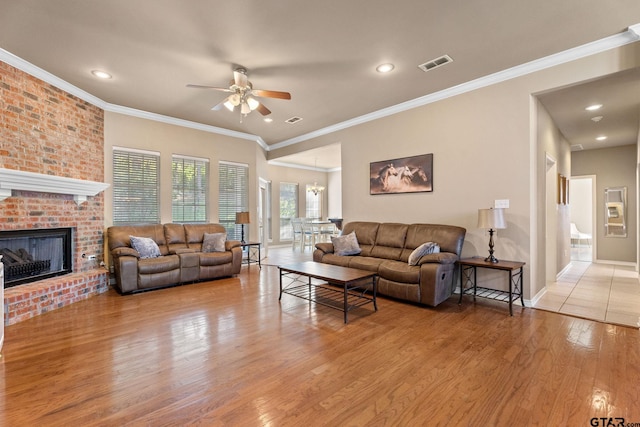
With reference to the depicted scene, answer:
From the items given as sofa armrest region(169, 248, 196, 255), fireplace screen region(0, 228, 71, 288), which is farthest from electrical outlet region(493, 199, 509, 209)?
fireplace screen region(0, 228, 71, 288)

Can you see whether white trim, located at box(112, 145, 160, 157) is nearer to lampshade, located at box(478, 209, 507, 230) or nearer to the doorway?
lampshade, located at box(478, 209, 507, 230)

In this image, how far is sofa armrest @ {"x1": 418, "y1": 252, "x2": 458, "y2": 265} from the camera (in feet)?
12.0

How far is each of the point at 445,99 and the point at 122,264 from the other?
5.30 meters

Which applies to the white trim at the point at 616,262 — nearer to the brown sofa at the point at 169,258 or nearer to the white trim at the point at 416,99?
the white trim at the point at 416,99

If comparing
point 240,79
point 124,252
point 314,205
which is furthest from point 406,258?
point 314,205

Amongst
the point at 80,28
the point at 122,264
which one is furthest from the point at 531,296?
the point at 80,28

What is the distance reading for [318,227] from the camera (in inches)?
366

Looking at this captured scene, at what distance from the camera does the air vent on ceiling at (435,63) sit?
349 cm

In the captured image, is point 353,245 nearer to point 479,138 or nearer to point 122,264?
point 479,138

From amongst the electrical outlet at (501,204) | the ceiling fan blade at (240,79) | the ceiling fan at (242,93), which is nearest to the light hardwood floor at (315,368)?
the electrical outlet at (501,204)

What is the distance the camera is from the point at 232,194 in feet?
22.1

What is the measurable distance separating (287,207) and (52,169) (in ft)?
22.8

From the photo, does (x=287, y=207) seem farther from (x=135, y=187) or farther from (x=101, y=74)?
(x=101, y=74)

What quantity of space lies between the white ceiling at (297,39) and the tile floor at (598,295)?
2.74 meters
